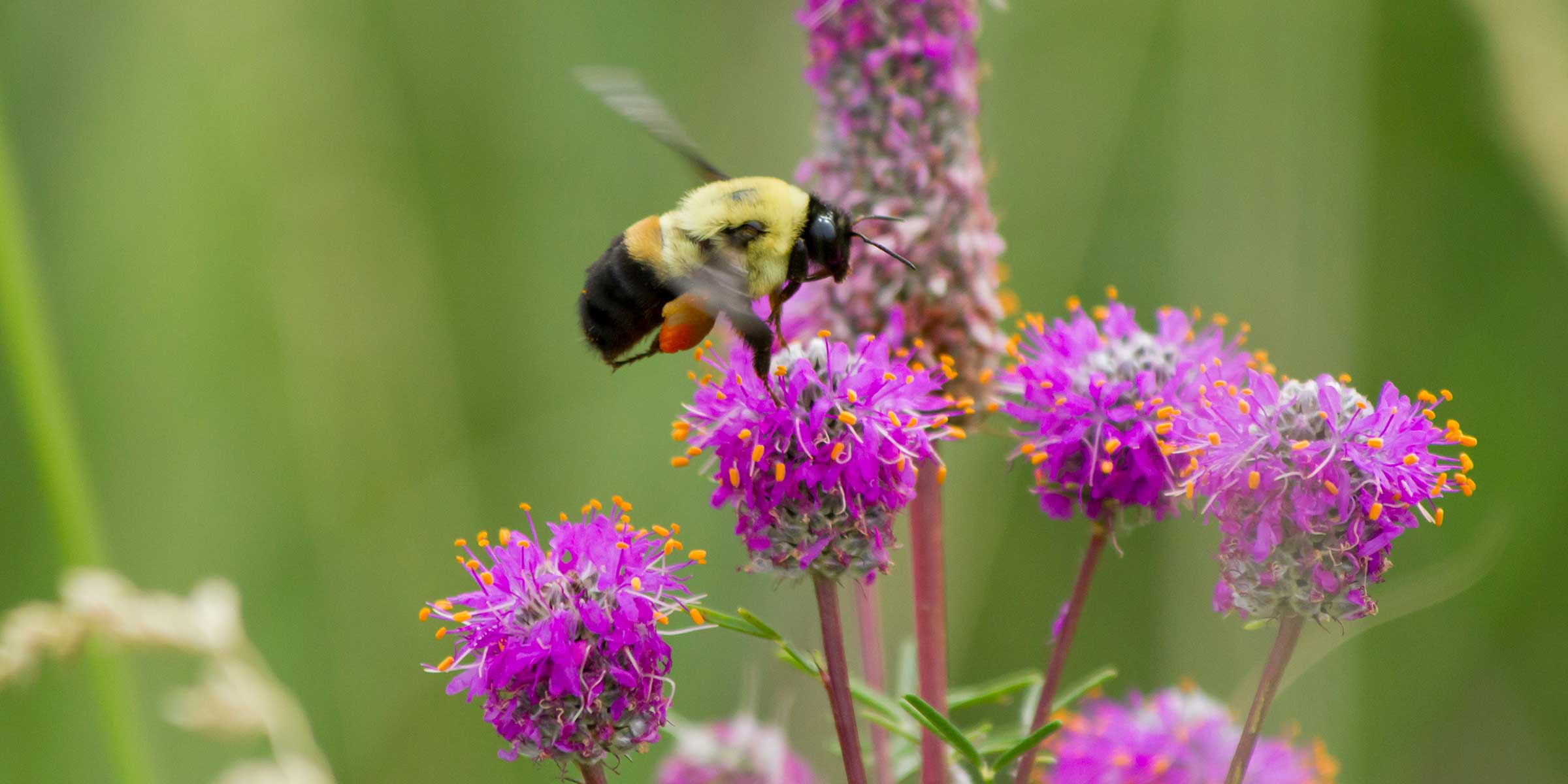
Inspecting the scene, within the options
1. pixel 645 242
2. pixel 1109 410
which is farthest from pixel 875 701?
pixel 645 242

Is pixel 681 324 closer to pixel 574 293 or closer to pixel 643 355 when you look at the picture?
pixel 643 355

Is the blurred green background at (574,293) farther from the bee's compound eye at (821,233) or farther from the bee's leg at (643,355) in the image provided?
the bee's compound eye at (821,233)

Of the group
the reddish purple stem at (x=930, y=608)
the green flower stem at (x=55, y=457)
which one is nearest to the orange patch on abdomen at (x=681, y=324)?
the reddish purple stem at (x=930, y=608)

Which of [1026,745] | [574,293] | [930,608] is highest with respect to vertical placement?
[574,293]

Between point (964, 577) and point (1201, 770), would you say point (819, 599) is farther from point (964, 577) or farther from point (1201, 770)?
point (964, 577)

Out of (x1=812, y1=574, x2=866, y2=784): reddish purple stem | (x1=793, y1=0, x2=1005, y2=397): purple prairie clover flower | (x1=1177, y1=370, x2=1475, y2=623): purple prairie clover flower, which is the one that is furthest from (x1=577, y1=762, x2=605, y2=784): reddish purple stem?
(x1=793, y1=0, x2=1005, y2=397): purple prairie clover flower

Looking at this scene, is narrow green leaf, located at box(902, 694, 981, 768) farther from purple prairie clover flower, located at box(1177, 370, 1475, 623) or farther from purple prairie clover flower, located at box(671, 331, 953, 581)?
purple prairie clover flower, located at box(1177, 370, 1475, 623)
